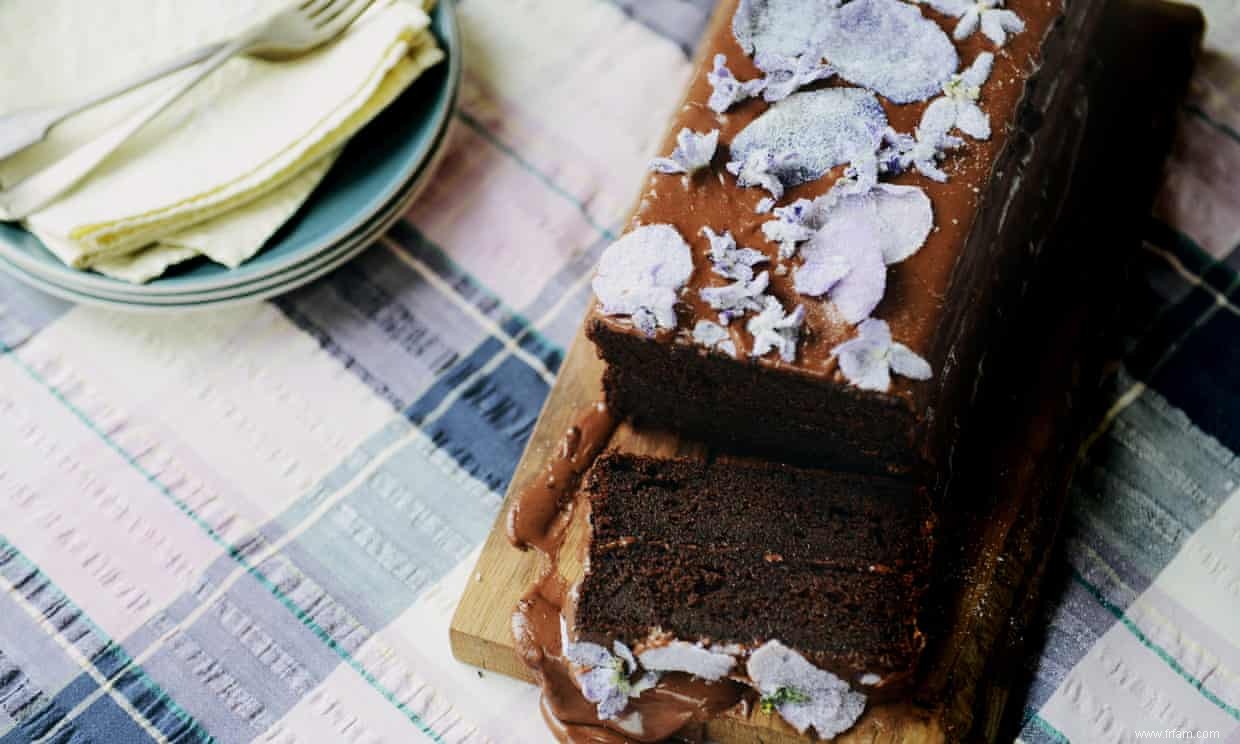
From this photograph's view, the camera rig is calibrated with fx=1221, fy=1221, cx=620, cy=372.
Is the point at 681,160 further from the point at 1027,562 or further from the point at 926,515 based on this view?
the point at 1027,562

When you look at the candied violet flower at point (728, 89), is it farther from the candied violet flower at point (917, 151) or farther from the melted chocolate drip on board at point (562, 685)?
the melted chocolate drip on board at point (562, 685)

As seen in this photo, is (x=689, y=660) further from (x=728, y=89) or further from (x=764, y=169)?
(x=728, y=89)

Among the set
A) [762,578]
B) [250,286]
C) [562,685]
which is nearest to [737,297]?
[762,578]

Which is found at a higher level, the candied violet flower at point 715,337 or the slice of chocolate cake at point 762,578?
the candied violet flower at point 715,337

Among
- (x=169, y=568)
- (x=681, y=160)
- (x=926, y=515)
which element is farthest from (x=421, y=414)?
(x=926, y=515)

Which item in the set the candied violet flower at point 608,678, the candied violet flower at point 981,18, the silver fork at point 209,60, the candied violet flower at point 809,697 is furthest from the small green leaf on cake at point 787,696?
the silver fork at point 209,60

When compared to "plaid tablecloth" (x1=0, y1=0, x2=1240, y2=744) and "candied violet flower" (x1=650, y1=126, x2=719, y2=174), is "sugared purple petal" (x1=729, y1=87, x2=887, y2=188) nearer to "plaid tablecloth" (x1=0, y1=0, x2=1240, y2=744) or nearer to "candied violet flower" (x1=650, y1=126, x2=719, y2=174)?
"candied violet flower" (x1=650, y1=126, x2=719, y2=174)

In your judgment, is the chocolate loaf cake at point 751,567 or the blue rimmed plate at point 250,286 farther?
the blue rimmed plate at point 250,286
